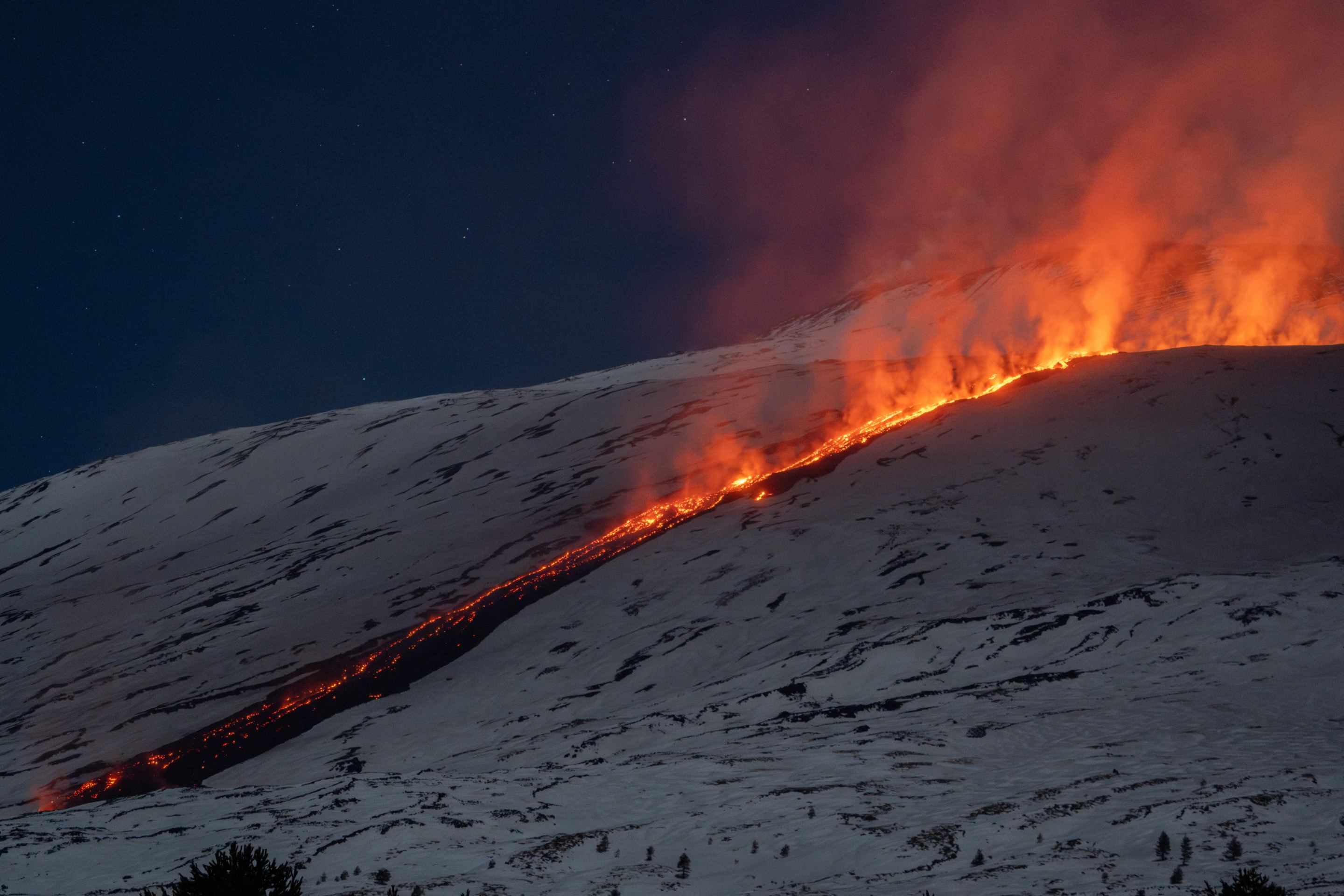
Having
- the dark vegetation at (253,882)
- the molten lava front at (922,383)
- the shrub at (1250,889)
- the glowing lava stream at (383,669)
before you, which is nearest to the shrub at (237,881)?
the dark vegetation at (253,882)

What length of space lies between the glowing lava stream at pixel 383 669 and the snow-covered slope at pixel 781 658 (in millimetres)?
1391

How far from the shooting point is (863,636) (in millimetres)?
32656

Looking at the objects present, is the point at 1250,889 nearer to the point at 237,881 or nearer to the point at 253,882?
the point at 253,882

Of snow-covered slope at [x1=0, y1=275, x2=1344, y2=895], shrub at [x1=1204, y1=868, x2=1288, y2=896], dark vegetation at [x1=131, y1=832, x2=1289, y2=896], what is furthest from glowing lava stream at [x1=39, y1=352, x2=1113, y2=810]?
shrub at [x1=1204, y1=868, x2=1288, y2=896]

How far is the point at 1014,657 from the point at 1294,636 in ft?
21.6

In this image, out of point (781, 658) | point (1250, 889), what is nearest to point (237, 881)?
point (1250, 889)

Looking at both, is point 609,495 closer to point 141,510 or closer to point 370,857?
point 370,857

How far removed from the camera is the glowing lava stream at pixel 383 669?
35.2m

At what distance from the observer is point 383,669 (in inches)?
1628

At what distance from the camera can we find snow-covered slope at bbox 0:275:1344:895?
17.1 m

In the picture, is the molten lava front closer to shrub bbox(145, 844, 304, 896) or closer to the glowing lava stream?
the glowing lava stream

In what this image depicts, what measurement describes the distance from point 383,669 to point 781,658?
55.5 feet

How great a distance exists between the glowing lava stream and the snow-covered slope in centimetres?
139

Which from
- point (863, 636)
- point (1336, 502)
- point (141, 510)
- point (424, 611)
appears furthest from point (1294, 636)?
point (141, 510)
